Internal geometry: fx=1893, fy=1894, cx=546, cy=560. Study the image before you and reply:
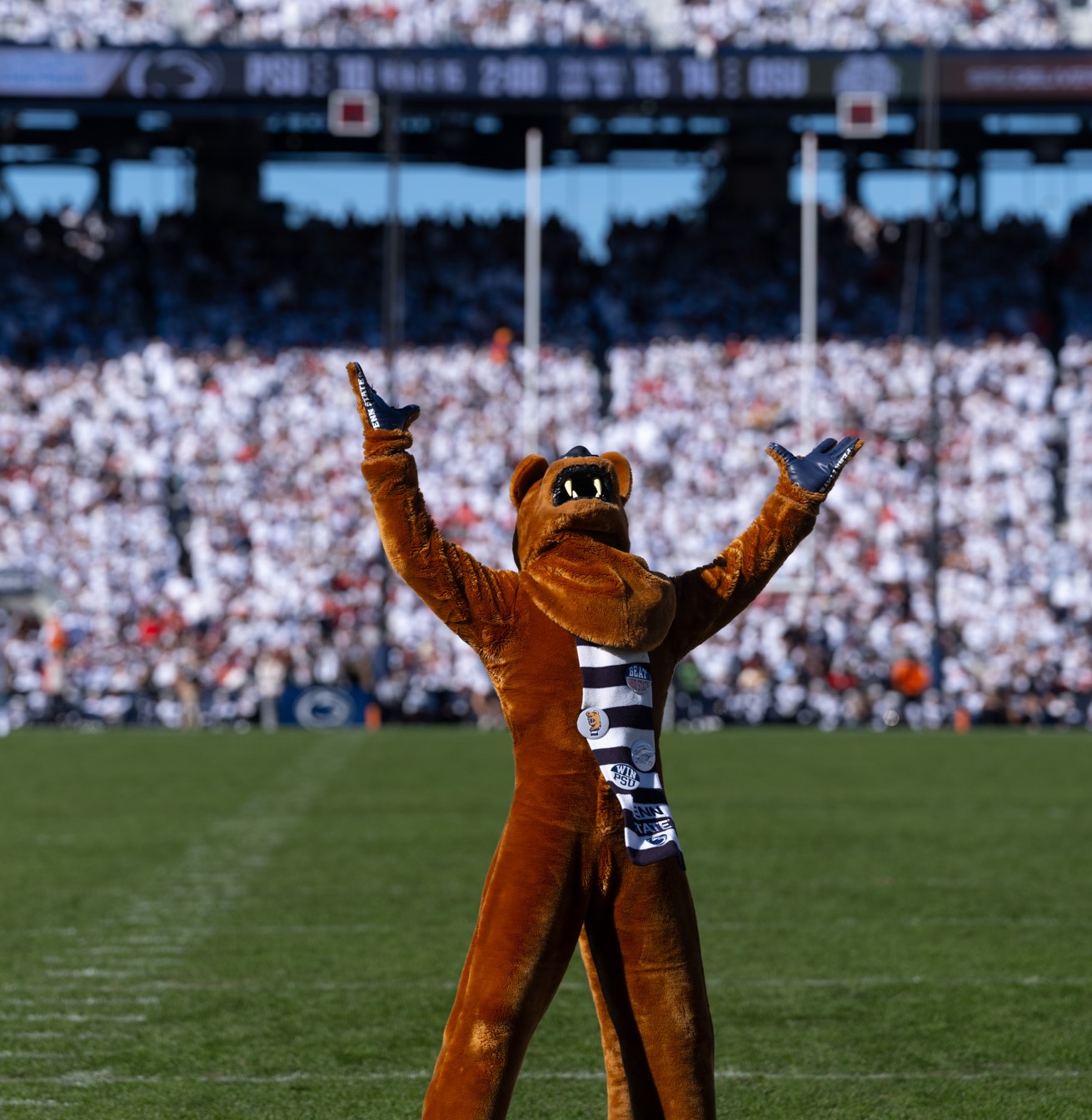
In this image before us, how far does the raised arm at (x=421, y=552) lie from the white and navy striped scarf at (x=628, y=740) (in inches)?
8.6

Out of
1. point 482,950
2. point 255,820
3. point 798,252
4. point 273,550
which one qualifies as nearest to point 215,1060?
point 482,950

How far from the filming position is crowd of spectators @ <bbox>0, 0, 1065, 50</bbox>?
2900 cm

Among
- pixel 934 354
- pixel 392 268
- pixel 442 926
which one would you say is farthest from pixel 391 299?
pixel 442 926

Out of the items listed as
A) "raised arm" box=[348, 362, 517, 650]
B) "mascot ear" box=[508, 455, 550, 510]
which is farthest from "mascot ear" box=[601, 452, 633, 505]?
"raised arm" box=[348, 362, 517, 650]

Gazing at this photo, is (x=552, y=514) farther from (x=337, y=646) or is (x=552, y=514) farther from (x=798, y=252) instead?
(x=798, y=252)

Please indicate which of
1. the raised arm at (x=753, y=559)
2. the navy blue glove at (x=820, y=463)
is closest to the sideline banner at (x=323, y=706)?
the navy blue glove at (x=820, y=463)

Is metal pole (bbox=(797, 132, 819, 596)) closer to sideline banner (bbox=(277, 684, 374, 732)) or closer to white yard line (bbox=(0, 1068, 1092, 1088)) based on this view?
sideline banner (bbox=(277, 684, 374, 732))

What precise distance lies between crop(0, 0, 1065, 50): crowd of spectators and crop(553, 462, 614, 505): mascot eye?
84.7ft

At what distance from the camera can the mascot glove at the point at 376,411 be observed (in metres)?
4.10

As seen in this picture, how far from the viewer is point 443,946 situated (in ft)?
23.9

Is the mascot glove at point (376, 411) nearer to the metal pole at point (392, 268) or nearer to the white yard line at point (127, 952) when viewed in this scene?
the white yard line at point (127, 952)

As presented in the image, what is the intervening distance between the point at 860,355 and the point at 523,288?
5.36 m

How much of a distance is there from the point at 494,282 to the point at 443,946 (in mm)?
23131

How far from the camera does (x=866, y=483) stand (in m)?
26.2
